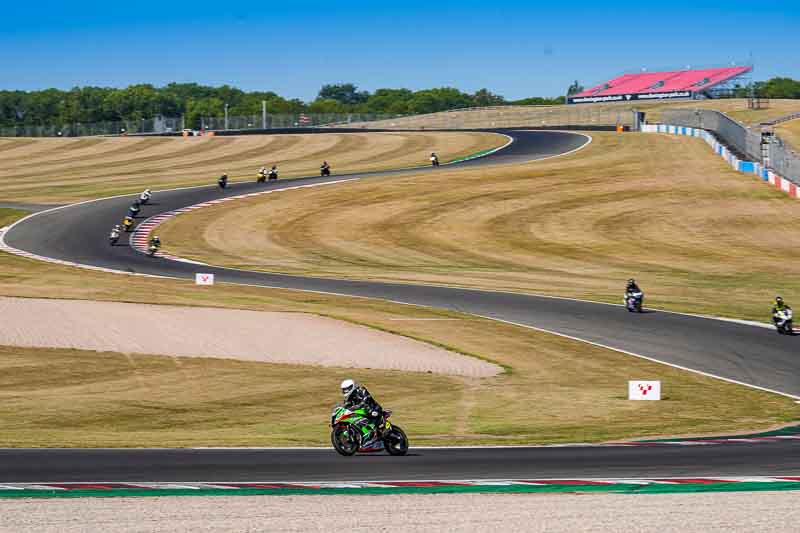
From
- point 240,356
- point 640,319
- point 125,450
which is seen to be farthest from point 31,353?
point 640,319

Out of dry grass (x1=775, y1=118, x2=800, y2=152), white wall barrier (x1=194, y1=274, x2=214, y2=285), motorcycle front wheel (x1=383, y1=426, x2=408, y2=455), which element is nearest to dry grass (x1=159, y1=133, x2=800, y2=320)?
white wall barrier (x1=194, y1=274, x2=214, y2=285)

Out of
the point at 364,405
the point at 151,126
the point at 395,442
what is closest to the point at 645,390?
the point at 395,442

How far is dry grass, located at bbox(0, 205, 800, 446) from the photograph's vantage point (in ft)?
75.0

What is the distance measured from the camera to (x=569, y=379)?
99.0 feet

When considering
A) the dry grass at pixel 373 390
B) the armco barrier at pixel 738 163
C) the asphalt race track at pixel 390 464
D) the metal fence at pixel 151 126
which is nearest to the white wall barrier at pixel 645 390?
the dry grass at pixel 373 390

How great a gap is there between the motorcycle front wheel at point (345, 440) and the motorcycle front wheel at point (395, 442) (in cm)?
53

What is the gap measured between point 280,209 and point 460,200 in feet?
40.1

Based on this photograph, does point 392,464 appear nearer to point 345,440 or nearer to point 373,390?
point 345,440

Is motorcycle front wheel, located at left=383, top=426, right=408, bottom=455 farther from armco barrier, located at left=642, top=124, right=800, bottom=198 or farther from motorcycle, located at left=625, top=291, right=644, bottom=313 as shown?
armco barrier, located at left=642, top=124, right=800, bottom=198

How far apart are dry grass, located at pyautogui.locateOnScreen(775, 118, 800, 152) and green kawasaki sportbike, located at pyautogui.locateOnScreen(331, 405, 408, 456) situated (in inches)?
3043

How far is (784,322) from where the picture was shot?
3575 centimetres

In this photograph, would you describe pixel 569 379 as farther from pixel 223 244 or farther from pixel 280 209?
Answer: pixel 280 209

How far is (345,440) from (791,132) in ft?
303

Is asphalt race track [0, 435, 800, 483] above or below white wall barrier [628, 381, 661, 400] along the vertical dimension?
above
